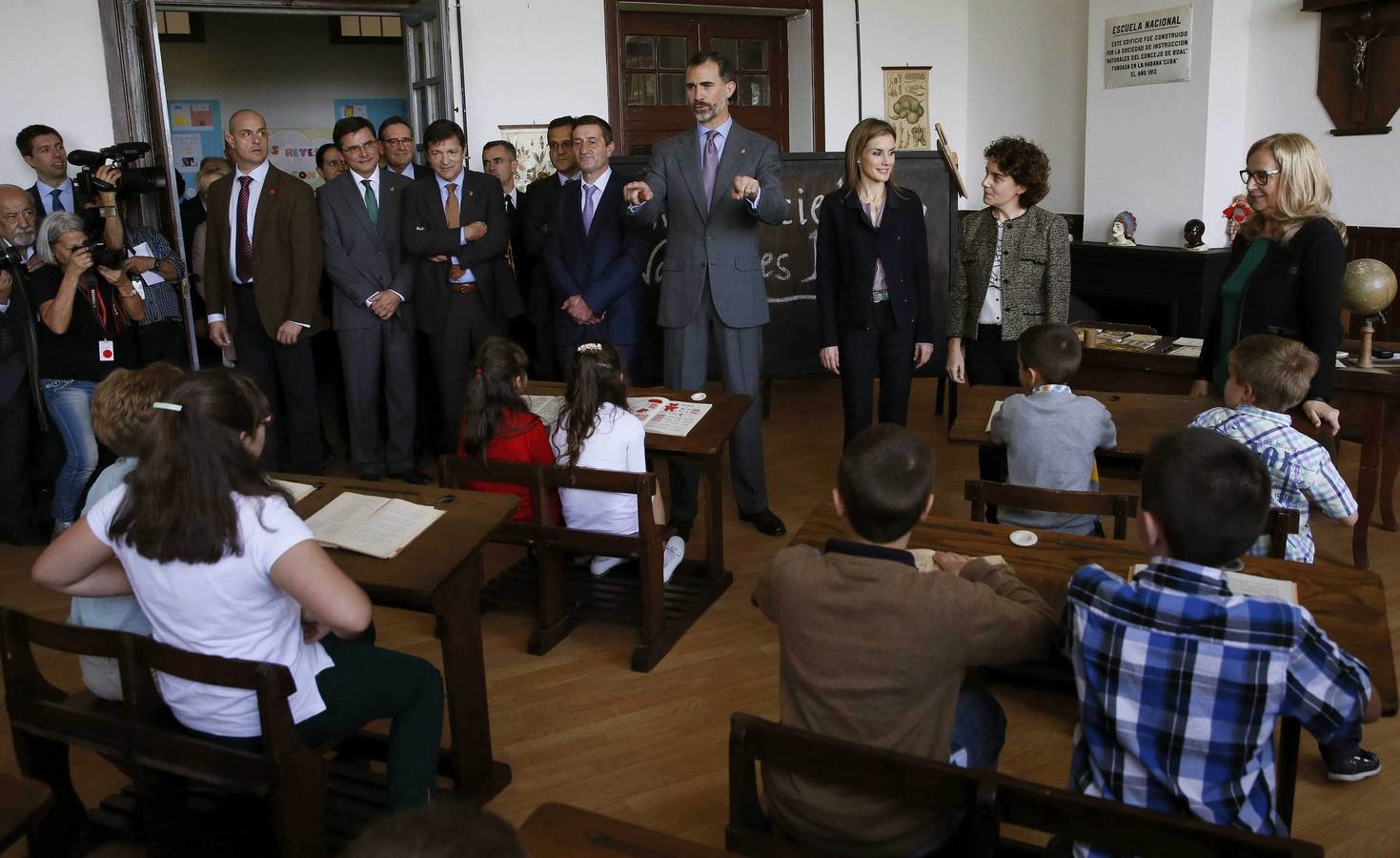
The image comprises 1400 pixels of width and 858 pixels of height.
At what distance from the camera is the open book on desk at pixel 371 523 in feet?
7.78

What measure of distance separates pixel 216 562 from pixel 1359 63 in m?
5.83

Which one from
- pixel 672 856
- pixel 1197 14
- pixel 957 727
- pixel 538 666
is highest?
pixel 1197 14

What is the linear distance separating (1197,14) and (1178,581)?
5695 mm

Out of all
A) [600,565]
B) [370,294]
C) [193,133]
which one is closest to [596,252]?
[370,294]

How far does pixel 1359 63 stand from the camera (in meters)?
5.57

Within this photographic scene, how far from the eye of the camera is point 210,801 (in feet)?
7.56

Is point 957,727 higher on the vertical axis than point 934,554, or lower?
lower

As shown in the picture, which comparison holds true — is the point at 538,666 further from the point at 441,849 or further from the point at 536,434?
the point at 441,849

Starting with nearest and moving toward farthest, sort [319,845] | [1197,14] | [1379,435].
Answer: [319,845], [1379,435], [1197,14]

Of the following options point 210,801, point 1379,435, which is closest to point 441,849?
point 210,801

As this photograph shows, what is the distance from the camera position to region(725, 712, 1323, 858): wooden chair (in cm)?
126

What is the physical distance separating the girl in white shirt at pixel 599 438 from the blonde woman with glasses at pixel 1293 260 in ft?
5.64

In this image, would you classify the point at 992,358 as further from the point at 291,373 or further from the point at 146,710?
the point at 146,710

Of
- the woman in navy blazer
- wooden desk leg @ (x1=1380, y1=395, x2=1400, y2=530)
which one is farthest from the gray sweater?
wooden desk leg @ (x1=1380, y1=395, x2=1400, y2=530)
